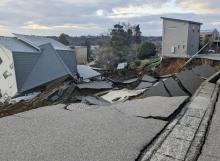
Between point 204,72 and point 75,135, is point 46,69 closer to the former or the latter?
point 204,72

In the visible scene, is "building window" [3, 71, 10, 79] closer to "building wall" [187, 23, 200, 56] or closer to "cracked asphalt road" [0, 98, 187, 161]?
"building wall" [187, 23, 200, 56]

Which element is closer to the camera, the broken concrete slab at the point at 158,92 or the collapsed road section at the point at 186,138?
the collapsed road section at the point at 186,138

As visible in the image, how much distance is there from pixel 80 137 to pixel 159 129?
1.57 m

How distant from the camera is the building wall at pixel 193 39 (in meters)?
28.4

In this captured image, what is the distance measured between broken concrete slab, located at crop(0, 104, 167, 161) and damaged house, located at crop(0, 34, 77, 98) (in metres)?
17.9

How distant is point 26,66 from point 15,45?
292 centimetres

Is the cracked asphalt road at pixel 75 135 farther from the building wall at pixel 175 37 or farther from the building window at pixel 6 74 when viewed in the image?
the building wall at pixel 175 37

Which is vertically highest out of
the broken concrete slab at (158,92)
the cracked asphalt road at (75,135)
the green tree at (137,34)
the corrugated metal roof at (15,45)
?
the green tree at (137,34)

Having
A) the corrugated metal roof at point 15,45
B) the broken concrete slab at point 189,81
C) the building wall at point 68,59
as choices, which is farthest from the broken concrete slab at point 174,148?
the building wall at point 68,59

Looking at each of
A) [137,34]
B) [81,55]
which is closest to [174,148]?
[81,55]

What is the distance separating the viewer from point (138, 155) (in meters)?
3.95

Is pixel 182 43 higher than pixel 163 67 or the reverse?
higher

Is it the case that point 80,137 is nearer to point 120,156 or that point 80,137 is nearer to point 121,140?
point 121,140

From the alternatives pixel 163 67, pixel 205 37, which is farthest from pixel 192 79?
pixel 205 37
